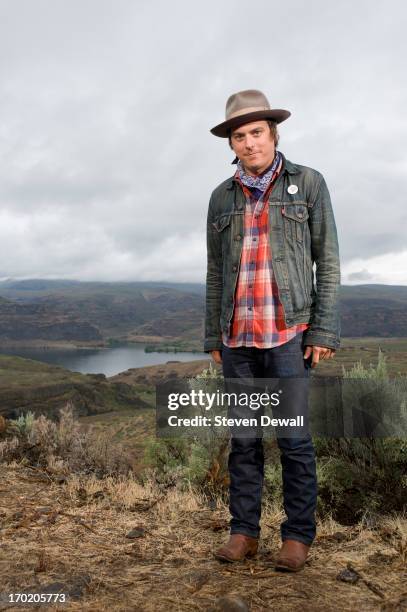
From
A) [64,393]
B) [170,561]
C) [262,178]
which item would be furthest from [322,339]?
[64,393]

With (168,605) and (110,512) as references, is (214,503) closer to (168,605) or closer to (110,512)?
(110,512)

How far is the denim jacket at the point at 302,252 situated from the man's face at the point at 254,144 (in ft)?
0.44

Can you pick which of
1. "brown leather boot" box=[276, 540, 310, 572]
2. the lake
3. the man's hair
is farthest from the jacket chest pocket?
the lake

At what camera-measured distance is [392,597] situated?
2.56 metres

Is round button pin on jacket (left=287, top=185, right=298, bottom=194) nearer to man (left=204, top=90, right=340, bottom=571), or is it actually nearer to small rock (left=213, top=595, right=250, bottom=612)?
man (left=204, top=90, right=340, bottom=571)

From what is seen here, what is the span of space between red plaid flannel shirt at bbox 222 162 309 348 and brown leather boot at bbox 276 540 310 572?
3.69 feet

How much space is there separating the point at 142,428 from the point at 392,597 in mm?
26841

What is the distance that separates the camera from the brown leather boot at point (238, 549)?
2979 millimetres

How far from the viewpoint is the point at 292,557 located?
9.31ft

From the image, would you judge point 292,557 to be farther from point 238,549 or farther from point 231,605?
point 231,605

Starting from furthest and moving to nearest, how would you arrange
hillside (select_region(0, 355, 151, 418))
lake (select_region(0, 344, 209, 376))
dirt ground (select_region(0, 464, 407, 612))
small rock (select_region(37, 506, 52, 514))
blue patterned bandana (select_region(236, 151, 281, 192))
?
lake (select_region(0, 344, 209, 376)) → hillside (select_region(0, 355, 151, 418)) → small rock (select_region(37, 506, 52, 514)) → blue patterned bandana (select_region(236, 151, 281, 192)) → dirt ground (select_region(0, 464, 407, 612))

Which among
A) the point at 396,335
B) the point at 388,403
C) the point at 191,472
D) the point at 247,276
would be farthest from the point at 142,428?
the point at 396,335

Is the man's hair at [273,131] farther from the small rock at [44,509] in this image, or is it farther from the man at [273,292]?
the small rock at [44,509]

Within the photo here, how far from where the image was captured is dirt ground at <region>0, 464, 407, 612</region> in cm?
255
